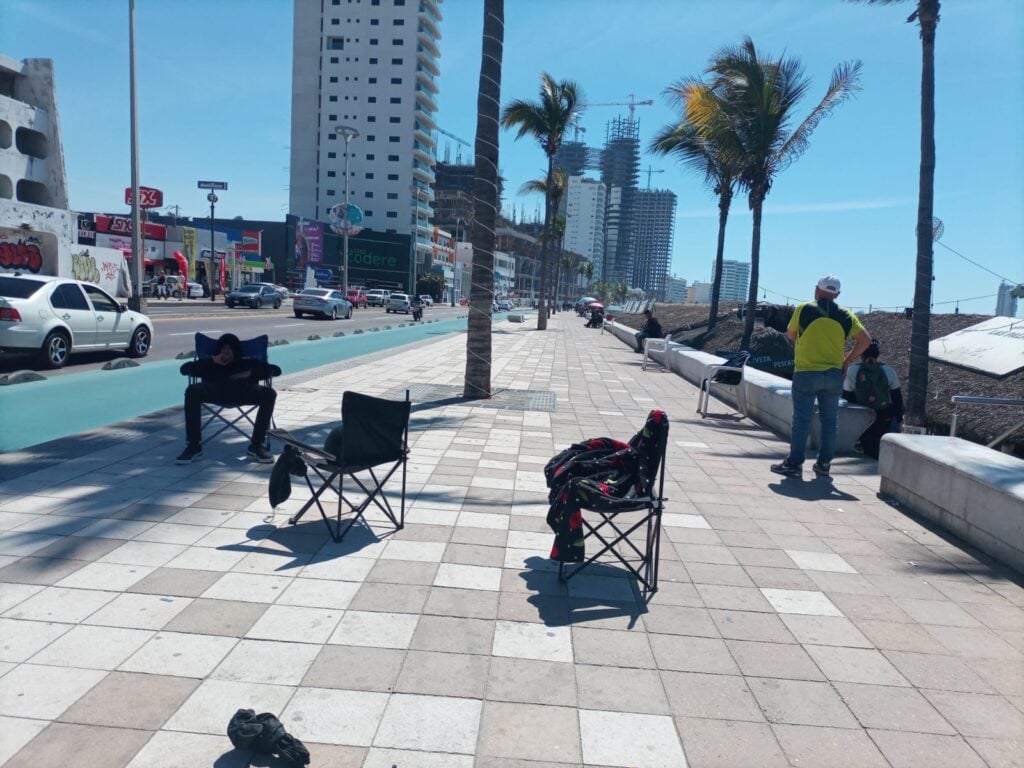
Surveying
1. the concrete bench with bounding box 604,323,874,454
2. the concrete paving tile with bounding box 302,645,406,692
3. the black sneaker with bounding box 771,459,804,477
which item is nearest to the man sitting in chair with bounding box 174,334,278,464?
the concrete paving tile with bounding box 302,645,406,692

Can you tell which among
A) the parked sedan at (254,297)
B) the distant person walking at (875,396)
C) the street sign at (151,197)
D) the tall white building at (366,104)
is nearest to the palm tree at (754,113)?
the distant person walking at (875,396)

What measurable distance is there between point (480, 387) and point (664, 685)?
8.33 metres

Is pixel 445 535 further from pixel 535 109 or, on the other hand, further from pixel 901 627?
pixel 535 109

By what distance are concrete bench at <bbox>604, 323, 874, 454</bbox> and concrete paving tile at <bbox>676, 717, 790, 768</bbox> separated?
19.1 ft

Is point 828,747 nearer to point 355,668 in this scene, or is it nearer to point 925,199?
point 355,668

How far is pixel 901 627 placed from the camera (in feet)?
13.5

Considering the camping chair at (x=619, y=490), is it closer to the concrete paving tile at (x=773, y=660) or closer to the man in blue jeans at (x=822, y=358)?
the concrete paving tile at (x=773, y=660)

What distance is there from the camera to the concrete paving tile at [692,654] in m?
3.55

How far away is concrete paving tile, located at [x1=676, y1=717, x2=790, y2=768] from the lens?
2.82 metres

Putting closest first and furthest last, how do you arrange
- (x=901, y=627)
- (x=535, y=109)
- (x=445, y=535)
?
(x=901, y=627) → (x=445, y=535) → (x=535, y=109)

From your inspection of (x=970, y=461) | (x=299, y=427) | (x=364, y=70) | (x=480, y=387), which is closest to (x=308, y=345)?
(x=480, y=387)

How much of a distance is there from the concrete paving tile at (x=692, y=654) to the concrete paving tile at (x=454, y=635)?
86cm

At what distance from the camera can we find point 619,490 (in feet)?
14.9

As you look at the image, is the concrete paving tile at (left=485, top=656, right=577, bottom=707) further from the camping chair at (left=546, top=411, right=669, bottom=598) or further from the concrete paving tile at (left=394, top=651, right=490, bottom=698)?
the camping chair at (left=546, top=411, right=669, bottom=598)
